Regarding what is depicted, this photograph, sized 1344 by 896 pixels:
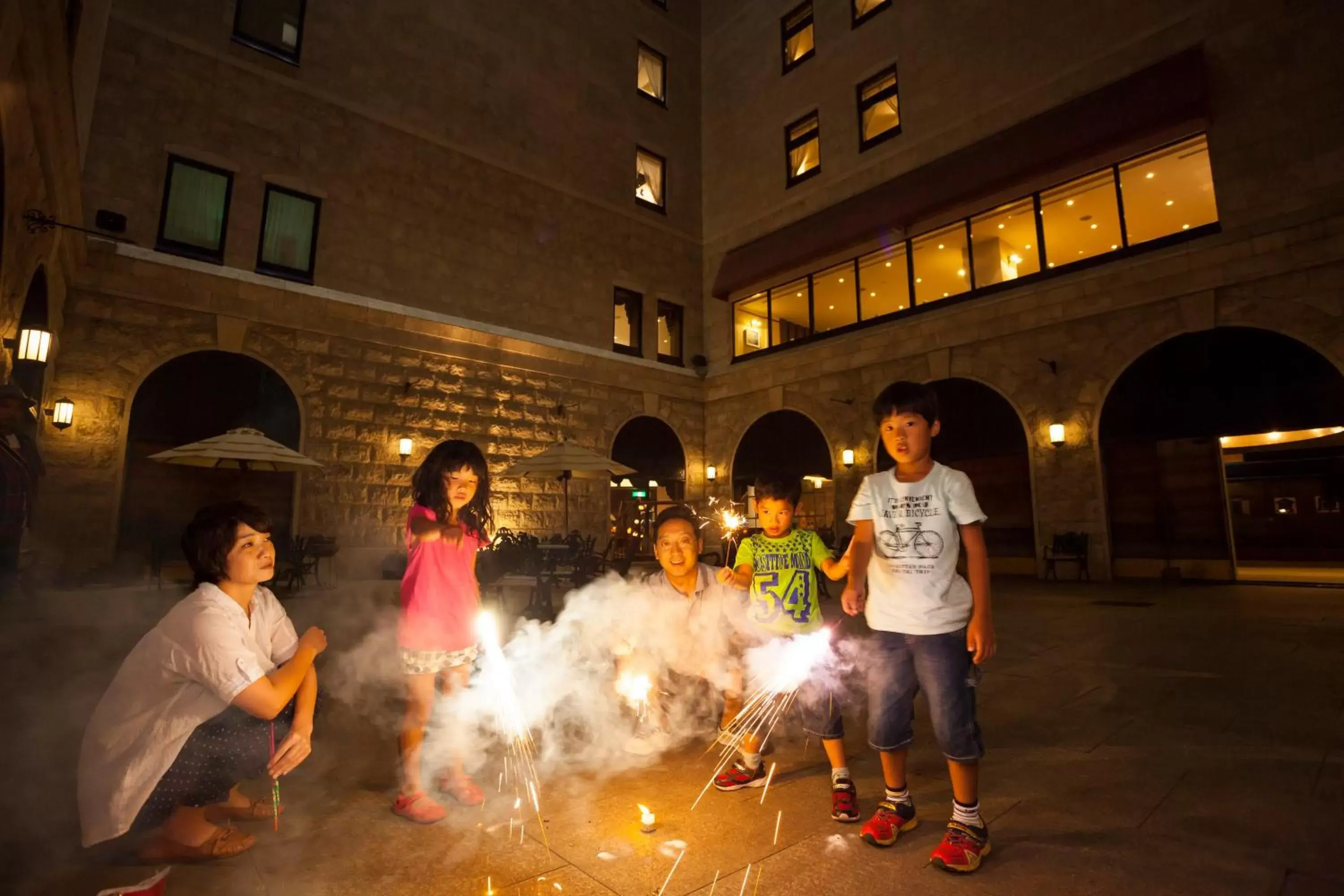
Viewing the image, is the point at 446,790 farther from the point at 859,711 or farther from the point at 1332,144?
the point at 1332,144

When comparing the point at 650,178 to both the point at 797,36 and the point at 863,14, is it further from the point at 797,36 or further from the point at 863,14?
the point at 863,14

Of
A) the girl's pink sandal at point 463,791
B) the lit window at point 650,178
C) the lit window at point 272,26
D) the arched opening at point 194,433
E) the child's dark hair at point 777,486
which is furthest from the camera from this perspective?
the lit window at point 650,178

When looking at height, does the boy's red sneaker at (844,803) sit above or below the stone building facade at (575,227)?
below

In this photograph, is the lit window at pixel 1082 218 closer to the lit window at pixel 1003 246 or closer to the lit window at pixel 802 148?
the lit window at pixel 1003 246

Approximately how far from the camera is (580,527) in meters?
15.0

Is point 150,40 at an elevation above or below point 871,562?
above

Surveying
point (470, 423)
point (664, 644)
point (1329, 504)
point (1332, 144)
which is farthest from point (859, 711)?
point (1329, 504)

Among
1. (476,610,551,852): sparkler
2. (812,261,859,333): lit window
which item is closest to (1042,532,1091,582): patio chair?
(812,261,859,333): lit window

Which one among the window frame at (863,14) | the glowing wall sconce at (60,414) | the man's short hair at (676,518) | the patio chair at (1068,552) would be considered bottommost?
the patio chair at (1068,552)

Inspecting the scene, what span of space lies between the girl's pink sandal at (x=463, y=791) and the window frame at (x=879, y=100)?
16.1 meters

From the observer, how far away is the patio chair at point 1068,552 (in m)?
11.4

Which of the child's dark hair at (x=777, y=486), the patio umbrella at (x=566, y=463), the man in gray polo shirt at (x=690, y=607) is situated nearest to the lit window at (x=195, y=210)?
the patio umbrella at (x=566, y=463)

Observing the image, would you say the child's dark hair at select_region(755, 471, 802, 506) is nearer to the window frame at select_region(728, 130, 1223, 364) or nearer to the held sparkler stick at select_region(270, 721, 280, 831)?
the held sparkler stick at select_region(270, 721, 280, 831)

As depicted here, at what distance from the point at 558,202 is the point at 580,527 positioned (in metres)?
8.18
